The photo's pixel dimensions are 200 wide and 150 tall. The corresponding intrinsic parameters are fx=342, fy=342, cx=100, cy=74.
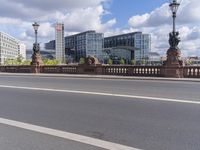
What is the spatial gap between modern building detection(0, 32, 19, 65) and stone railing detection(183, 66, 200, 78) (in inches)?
4462

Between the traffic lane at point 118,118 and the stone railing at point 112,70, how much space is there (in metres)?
15.0

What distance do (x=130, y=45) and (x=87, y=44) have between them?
28.1m

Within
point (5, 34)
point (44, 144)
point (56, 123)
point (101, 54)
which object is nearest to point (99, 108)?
point (56, 123)

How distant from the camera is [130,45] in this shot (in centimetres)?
15125

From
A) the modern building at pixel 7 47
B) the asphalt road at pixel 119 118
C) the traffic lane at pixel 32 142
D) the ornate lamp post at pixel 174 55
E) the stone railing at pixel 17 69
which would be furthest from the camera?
the modern building at pixel 7 47

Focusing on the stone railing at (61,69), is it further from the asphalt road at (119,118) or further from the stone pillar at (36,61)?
the asphalt road at (119,118)

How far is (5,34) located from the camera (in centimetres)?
15238

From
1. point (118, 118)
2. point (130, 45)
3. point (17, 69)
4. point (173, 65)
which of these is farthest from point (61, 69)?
point (130, 45)

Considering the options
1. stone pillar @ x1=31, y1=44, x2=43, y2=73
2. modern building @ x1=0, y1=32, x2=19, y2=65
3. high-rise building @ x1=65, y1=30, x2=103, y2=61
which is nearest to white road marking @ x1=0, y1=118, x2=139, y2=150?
stone pillar @ x1=31, y1=44, x2=43, y2=73

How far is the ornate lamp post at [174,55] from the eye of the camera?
1049 inches

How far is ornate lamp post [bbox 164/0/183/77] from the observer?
26.6 metres

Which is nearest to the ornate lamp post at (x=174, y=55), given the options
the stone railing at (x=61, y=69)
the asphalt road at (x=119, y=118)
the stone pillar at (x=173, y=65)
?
the stone pillar at (x=173, y=65)

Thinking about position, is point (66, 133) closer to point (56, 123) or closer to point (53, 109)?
point (56, 123)

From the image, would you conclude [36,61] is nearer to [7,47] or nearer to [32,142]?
[32,142]
